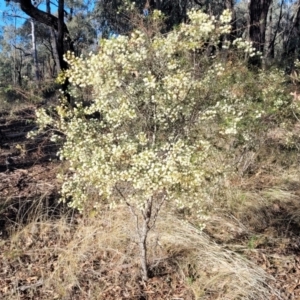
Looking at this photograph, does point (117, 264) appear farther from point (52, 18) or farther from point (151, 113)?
point (52, 18)

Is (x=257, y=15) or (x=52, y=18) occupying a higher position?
(x=257, y=15)

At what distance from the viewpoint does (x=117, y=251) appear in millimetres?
3475

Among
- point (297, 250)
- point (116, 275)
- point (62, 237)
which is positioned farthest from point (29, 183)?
point (297, 250)

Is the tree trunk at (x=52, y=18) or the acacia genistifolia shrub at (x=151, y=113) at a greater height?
the tree trunk at (x=52, y=18)

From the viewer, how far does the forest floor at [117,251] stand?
10.1ft

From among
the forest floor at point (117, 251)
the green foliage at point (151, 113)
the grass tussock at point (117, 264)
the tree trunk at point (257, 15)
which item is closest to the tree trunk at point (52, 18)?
the forest floor at point (117, 251)

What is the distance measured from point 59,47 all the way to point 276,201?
4.53 metres

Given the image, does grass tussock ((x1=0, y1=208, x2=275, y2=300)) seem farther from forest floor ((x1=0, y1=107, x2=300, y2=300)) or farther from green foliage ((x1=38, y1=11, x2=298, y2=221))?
green foliage ((x1=38, y1=11, x2=298, y2=221))

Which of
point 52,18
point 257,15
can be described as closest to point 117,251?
point 52,18

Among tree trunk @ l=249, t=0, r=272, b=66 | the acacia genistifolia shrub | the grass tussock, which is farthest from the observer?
tree trunk @ l=249, t=0, r=272, b=66

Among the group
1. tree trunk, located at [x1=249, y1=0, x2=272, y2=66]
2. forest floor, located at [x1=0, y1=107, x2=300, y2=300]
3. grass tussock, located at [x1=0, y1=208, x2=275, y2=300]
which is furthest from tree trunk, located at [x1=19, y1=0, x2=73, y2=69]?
tree trunk, located at [x1=249, y1=0, x2=272, y2=66]

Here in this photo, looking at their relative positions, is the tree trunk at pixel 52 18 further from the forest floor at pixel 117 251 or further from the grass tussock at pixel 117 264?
the grass tussock at pixel 117 264

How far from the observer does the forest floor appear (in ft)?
10.1

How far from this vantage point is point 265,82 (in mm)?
5293
